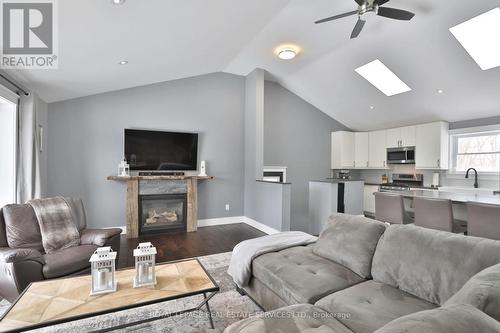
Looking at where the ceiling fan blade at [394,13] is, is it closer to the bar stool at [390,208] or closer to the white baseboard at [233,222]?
the bar stool at [390,208]

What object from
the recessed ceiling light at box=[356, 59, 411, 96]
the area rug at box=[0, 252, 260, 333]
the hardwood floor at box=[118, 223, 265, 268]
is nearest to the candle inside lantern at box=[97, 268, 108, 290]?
the area rug at box=[0, 252, 260, 333]

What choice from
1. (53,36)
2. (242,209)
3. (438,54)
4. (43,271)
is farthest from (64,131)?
(438,54)

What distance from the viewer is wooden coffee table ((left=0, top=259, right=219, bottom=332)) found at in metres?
1.43

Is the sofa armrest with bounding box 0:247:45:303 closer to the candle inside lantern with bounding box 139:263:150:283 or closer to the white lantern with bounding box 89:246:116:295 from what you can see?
the white lantern with bounding box 89:246:116:295

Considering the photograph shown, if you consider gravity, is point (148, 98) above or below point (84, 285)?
above

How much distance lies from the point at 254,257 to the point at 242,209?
3.43 m

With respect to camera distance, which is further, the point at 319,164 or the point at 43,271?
the point at 319,164

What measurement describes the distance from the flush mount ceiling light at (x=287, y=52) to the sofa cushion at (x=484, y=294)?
4130 mm

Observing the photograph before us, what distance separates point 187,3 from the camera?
256cm

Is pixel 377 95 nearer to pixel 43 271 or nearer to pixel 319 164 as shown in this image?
pixel 319 164

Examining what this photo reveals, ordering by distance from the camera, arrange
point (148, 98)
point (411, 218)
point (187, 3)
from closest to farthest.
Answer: point (187, 3), point (411, 218), point (148, 98)

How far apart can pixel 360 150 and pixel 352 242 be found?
5252 mm

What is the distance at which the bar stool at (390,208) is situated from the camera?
3.47m

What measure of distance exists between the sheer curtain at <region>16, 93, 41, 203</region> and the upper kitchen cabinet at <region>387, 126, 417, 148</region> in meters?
6.86
